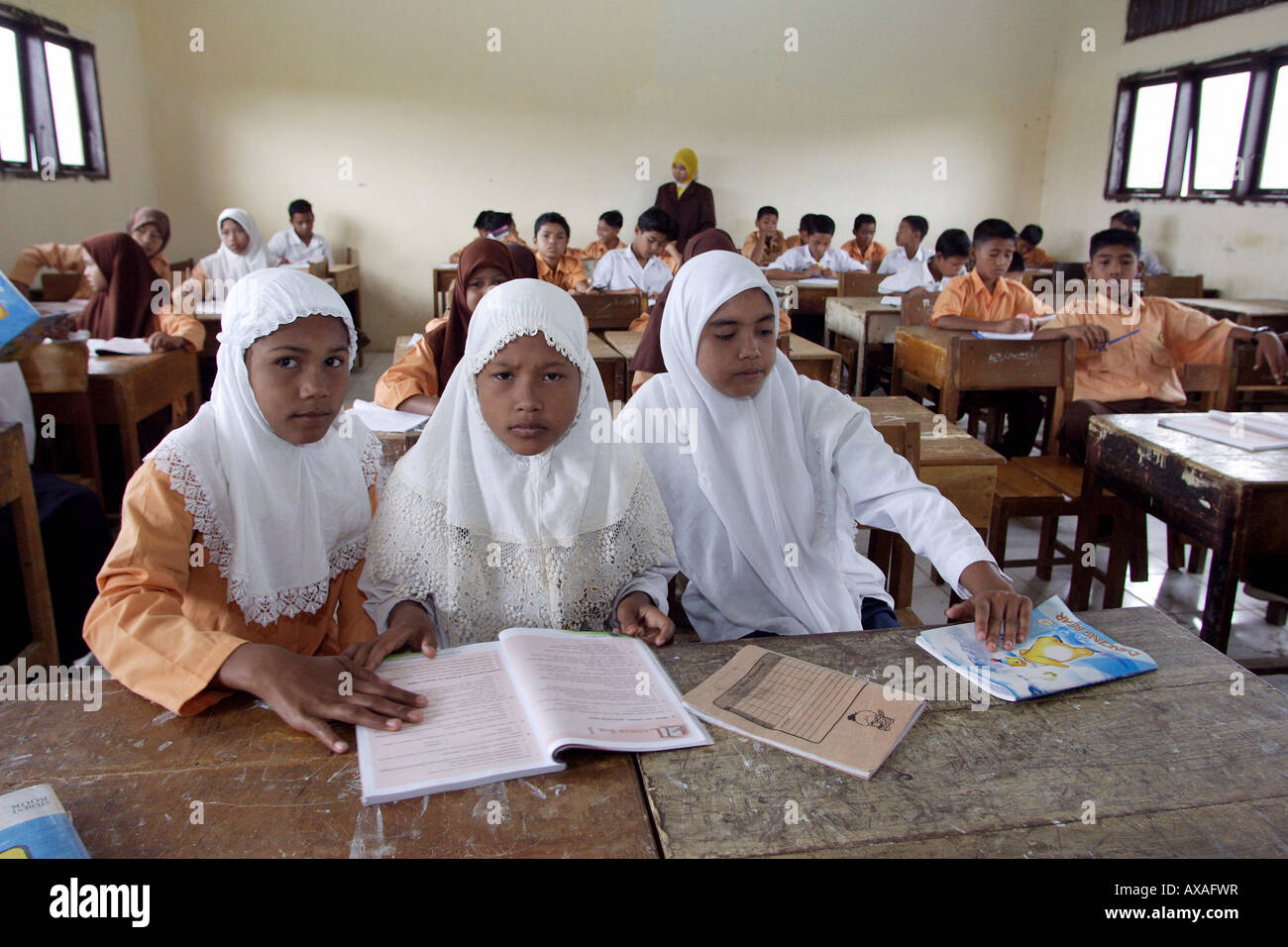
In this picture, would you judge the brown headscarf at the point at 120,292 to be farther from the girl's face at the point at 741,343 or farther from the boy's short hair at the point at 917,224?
the boy's short hair at the point at 917,224

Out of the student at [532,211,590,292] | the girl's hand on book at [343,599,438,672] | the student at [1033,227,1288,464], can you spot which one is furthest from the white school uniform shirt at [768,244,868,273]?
the girl's hand on book at [343,599,438,672]

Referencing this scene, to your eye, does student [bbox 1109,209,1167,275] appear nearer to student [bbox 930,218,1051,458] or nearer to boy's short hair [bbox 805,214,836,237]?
boy's short hair [bbox 805,214,836,237]

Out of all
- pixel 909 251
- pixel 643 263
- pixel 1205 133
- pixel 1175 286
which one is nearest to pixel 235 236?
pixel 643 263

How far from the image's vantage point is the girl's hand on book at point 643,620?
1192mm

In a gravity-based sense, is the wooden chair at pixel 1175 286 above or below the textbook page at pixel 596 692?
above

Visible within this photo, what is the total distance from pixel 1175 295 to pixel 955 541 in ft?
19.8

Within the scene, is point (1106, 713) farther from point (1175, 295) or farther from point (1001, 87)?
point (1001, 87)

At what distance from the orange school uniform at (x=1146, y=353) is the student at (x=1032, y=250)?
537 centimetres

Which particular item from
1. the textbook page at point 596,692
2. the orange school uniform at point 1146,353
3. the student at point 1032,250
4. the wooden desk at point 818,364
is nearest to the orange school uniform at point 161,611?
the textbook page at point 596,692

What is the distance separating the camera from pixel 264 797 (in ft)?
2.68

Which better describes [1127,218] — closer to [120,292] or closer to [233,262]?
[233,262]

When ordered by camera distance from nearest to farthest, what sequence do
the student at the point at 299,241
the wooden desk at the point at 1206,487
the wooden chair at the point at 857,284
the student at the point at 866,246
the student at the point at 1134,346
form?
the wooden desk at the point at 1206,487 → the student at the point at 1134,346 → the wooden chair at the point at 857,284 → the student at the point at 299,241 → the student at the point at 866,246

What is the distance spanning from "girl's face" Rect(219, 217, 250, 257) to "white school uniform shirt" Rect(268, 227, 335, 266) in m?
1.49
